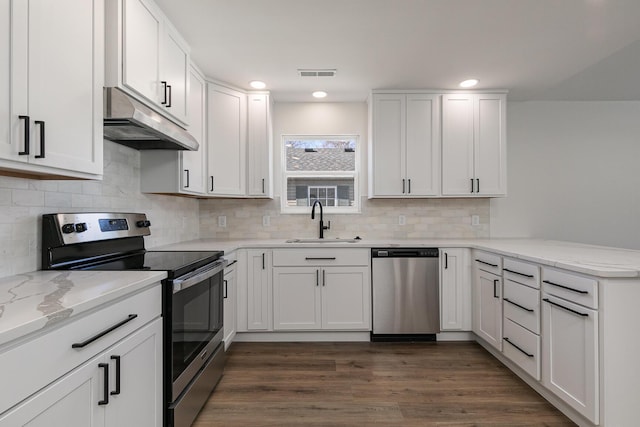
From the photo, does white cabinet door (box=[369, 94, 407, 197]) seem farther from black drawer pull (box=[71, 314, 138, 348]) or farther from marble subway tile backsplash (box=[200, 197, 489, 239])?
black drawer pull (box=[71, 314, 138, 348])

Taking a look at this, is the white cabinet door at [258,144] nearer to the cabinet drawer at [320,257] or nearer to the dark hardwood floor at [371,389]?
the cabinet drawer at [320,257]

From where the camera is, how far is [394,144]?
134 inches

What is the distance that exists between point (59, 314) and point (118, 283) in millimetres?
376

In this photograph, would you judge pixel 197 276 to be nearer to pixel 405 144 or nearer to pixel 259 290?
pixel 259 290

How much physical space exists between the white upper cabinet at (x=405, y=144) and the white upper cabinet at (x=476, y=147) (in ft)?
0.47

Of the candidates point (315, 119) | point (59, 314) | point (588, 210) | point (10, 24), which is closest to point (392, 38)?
point (315, 119)

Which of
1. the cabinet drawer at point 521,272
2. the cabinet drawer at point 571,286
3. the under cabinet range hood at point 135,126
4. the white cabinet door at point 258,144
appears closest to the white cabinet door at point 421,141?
the cabinet drawer at point 521,272

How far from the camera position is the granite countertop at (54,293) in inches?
33.2

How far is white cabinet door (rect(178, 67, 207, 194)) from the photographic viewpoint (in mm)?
2686

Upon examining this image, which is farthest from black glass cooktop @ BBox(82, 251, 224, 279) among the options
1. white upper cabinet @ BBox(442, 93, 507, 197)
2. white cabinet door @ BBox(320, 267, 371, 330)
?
Result: white upper cabinet @ BBox(442, 93, 507, 197)

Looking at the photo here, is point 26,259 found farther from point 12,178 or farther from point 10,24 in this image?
point 10,24

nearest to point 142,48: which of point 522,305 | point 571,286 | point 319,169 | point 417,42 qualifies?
point 417,42

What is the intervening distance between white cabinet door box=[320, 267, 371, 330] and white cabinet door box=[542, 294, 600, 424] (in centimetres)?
142

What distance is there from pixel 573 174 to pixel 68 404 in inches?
181
